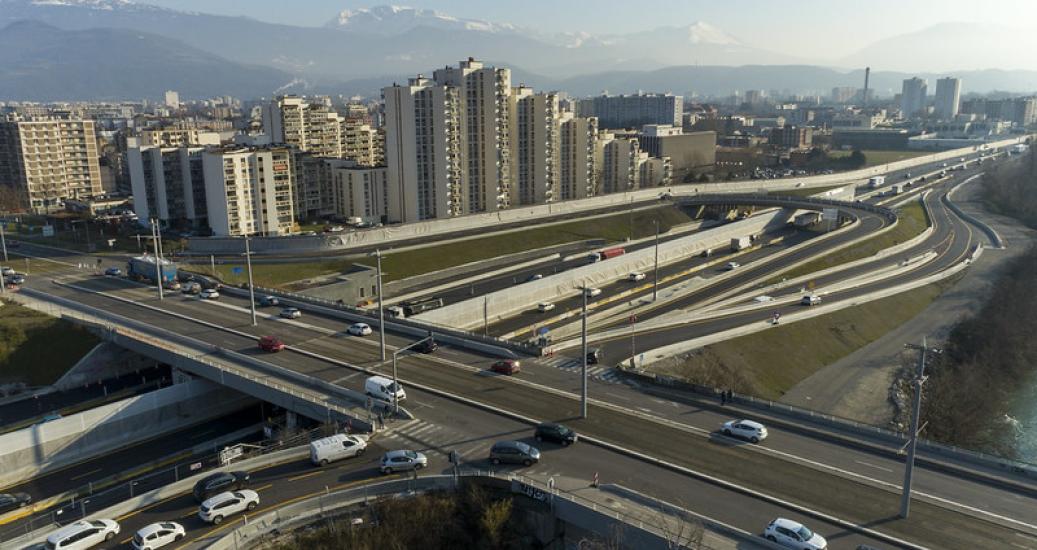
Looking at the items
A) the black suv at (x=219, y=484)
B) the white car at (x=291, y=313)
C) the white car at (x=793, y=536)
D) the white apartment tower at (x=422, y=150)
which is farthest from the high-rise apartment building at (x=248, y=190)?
the white car at (x=793, y=536)

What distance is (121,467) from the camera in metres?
41.3

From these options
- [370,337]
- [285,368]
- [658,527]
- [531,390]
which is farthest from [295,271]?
[658,527]

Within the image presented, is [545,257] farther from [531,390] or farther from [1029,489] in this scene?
[1029,489]

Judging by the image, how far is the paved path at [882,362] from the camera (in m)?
56.0

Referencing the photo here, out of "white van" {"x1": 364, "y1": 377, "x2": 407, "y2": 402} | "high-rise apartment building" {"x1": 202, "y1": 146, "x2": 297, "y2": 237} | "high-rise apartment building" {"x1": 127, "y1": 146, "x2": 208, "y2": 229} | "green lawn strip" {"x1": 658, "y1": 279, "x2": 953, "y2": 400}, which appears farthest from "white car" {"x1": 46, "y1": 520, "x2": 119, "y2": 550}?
"high-rise apartment building" {"x1": 127, "y1": 146, "x2": 208, "y2": 229}

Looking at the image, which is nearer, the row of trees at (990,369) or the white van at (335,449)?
the white van at (335,449)

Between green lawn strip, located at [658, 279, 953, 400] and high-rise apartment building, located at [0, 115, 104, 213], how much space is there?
367ft

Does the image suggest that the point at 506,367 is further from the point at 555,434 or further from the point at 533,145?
the point at 533,145

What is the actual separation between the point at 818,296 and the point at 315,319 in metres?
52.5

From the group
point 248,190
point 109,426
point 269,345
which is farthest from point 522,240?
point 109,426

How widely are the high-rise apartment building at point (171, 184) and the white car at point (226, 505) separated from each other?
237 ft

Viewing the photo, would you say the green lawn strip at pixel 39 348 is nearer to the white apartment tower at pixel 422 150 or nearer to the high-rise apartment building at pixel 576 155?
the white apartment tower at pixel 422 150

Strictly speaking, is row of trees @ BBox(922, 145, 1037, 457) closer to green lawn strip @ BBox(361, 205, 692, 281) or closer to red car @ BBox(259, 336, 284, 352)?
green lawn strip @ BBox(361, 205, 692, 281)

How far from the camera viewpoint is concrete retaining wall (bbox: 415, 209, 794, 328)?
6247cm
